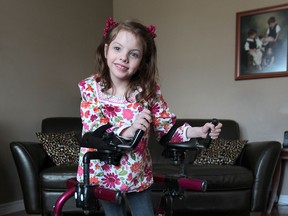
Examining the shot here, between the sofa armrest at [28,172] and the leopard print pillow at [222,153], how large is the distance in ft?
4.54

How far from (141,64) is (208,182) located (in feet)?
5.73

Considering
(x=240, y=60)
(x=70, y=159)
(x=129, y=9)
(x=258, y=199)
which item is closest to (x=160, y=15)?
(x=129, y=9)

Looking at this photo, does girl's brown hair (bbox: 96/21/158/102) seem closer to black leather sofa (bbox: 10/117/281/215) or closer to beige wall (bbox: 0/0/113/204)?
black leather sofa (bbox: 10/117/281/215)

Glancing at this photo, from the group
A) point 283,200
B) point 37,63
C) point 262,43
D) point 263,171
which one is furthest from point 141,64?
point 283,200

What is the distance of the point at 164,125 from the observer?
121cm

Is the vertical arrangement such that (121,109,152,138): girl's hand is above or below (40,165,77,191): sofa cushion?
above

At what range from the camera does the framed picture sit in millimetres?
3396

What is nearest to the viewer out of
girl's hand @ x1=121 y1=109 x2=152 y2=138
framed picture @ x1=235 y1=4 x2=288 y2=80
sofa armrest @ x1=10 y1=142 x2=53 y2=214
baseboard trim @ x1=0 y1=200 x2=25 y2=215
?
girl's hand @ x1=121 y1=109 x2=152 y2=138

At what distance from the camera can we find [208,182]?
2.63 m

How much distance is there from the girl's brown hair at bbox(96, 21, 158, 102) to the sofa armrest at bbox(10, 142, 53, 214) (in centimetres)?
167

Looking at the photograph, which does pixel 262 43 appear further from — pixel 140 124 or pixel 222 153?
pixel 140 124

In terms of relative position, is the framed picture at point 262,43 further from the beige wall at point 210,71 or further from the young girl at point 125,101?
the young girl at point 125,101

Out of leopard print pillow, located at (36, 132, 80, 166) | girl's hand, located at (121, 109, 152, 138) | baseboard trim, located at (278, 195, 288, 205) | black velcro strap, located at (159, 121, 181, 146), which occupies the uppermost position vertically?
girl's hand, located at (121, 109, 152, 138)

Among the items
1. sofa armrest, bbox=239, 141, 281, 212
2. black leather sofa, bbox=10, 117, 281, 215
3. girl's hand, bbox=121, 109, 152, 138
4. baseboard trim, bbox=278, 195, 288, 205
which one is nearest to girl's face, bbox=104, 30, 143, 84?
girl's hand, bbox=121, 109, 152, 138
